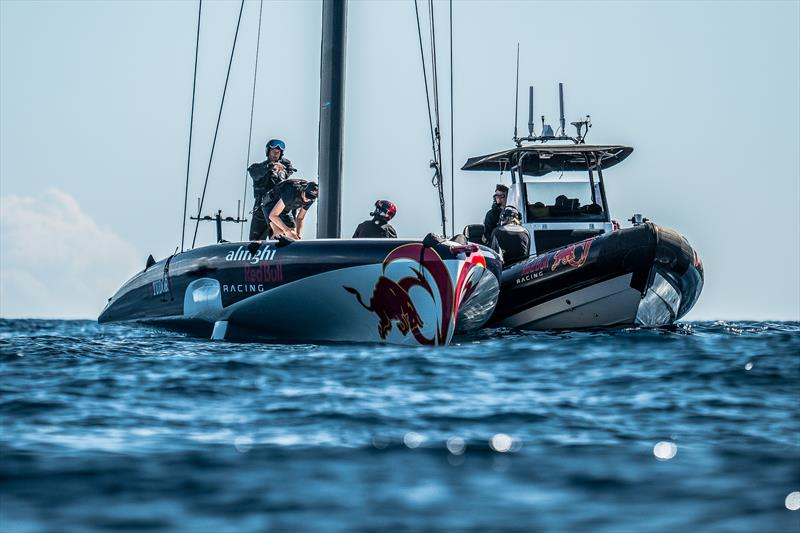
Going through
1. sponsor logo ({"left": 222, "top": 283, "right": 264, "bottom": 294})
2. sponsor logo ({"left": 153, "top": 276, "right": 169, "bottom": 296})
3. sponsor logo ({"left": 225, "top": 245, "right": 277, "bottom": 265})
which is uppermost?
sponsor logo ({"left": 225, "top": 245, "right": 277, "bottom": 265})

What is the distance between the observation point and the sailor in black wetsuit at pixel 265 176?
437 inches

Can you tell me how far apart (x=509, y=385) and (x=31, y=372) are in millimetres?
3086

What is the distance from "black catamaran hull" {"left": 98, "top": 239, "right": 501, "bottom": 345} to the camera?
9.62m

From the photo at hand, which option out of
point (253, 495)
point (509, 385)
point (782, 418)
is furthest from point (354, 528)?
point (509, 385)

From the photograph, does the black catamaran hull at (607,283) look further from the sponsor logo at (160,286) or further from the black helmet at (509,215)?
the sponsor logo at (160,286)

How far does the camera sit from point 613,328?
12742 mm

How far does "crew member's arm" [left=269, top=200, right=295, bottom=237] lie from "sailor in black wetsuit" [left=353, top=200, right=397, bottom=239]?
0.72 meters

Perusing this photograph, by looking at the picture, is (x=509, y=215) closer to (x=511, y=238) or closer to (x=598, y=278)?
(x=511, y=238)

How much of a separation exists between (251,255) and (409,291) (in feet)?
5.52

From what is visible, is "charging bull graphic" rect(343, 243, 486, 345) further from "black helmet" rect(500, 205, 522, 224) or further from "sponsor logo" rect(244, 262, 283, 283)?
"black helmet" rect(500, 205, 522, 224)

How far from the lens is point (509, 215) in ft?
45.2

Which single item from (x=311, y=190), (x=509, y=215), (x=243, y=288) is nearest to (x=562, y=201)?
(x=509, y=215)

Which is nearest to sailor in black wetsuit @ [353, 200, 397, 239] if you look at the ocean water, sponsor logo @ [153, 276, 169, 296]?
sponsor logo @ [153, 276, 169, 296]

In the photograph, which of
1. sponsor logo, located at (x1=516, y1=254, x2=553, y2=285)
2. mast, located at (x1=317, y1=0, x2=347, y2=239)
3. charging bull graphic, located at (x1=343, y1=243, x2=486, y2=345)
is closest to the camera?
charging bull graphic, located at (x1=343, y1=243, x2=486, y2=345)
